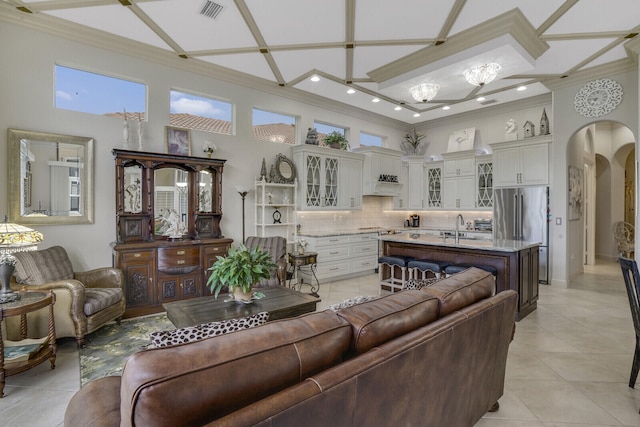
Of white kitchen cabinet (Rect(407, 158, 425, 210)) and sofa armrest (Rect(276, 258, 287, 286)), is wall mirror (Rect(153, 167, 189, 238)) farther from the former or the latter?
white kitchen cabinet (Rect(407, 158, 425, 210))

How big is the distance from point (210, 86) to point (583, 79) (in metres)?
6.12

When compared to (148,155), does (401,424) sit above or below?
below

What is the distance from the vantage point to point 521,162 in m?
6.11

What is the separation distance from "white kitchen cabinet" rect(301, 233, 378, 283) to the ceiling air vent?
12.1ft

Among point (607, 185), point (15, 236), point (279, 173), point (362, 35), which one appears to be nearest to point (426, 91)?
point (362, 35)

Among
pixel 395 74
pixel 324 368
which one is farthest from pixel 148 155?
pixel 324 368

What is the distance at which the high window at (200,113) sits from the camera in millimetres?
4851

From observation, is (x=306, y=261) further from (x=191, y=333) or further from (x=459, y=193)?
(x=459, y=193)

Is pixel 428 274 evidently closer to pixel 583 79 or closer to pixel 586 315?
pixel 586 315

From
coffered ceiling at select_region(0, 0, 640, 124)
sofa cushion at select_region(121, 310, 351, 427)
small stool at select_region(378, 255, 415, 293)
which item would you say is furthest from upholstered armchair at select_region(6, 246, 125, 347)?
small stool at select_region(378, 255, 415, 293)

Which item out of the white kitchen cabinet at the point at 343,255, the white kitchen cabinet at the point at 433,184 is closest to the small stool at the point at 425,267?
the white kitchen cabinet at the point at 343,255

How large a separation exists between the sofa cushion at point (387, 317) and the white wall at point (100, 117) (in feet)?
13.2

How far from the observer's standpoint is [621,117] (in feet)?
16.2

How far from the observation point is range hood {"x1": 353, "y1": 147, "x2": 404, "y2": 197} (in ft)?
23.3
